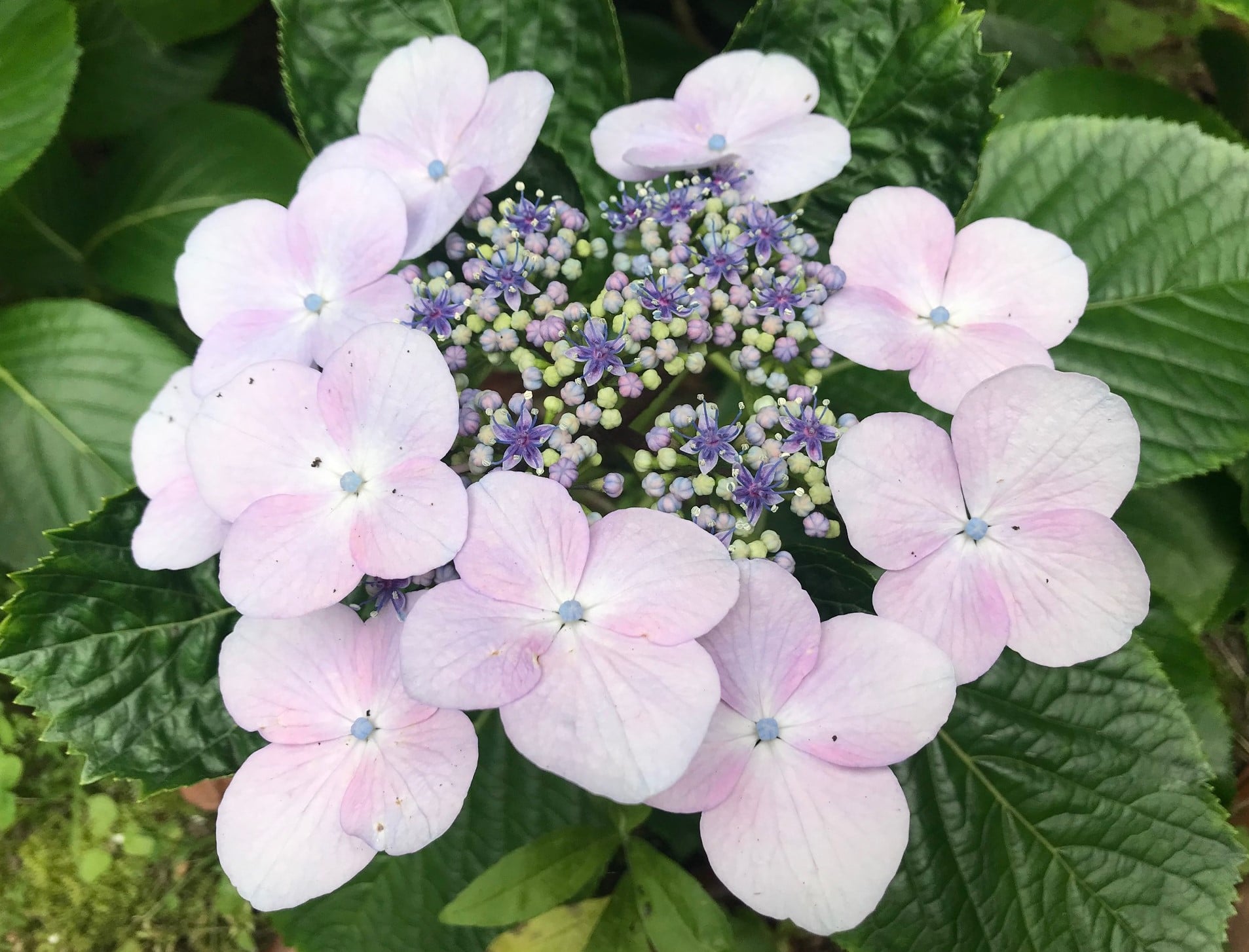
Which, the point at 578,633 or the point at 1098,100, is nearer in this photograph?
the point at 578,633

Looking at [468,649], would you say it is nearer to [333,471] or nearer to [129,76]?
[333,471]

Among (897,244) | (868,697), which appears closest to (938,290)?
(897,244)

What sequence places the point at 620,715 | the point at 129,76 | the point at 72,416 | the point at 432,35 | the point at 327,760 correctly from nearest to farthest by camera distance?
the point at 620,715 → the point at 327,760 → the point at 432,35 → the point at 72,416 → the point at 129,76

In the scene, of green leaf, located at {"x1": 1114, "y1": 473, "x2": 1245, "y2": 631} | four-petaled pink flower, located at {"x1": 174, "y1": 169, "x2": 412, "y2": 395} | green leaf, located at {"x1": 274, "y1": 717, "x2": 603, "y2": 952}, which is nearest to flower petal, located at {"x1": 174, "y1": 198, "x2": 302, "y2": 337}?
four-petaled pink flower, located at {"x1": 174, "y1": 169, "x2": 412, "y2": 395}

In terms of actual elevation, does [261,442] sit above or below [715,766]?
above

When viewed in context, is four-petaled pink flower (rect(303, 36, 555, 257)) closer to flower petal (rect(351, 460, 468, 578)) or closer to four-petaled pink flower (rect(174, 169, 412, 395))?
four-petaled pink flower (rect(174, 169, 412, 395))

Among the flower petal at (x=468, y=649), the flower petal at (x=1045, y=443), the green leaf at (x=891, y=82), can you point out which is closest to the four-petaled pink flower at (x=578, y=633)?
the flower petal at (x=468, y=649)

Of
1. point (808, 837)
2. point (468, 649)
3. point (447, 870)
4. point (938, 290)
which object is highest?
point (938, 290)

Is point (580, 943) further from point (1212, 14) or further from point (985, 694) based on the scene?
point (1212, 14)

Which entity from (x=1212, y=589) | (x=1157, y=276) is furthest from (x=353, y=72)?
(x=1212, y=589)
